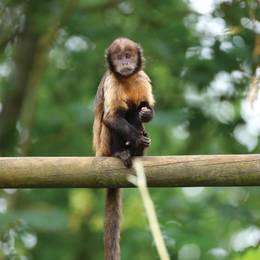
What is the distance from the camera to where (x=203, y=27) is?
8.13 metres

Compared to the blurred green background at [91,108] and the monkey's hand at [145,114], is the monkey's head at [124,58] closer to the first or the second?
the monkey's hand at [145,114]

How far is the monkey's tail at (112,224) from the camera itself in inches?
177

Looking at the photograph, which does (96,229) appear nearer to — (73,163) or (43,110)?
(43,110)

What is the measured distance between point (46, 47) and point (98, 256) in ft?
8.64

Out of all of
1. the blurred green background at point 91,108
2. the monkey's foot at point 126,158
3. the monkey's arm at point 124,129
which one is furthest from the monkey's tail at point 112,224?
the blurred green background at point 91,108

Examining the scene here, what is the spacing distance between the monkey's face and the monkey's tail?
77 centimetres

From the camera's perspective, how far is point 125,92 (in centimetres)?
506

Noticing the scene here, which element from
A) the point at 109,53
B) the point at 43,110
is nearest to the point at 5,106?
the point at 43,110

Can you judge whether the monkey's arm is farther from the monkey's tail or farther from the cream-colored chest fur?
the monkey's tail

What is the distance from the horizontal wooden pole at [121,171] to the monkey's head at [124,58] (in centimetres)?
111

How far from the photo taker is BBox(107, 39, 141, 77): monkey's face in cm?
504

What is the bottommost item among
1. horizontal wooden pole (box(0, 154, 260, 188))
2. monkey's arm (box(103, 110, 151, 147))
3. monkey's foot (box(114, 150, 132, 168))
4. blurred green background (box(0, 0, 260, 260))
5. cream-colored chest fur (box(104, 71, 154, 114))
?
horizontal wooden pole (box(0, 154, 260, 188))

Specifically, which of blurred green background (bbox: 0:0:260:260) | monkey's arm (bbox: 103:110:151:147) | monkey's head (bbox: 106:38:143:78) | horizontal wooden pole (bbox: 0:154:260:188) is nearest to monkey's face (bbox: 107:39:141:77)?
monkey's head (bbox: 106:38:143:78)

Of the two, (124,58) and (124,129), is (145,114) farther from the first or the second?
(124,58)
